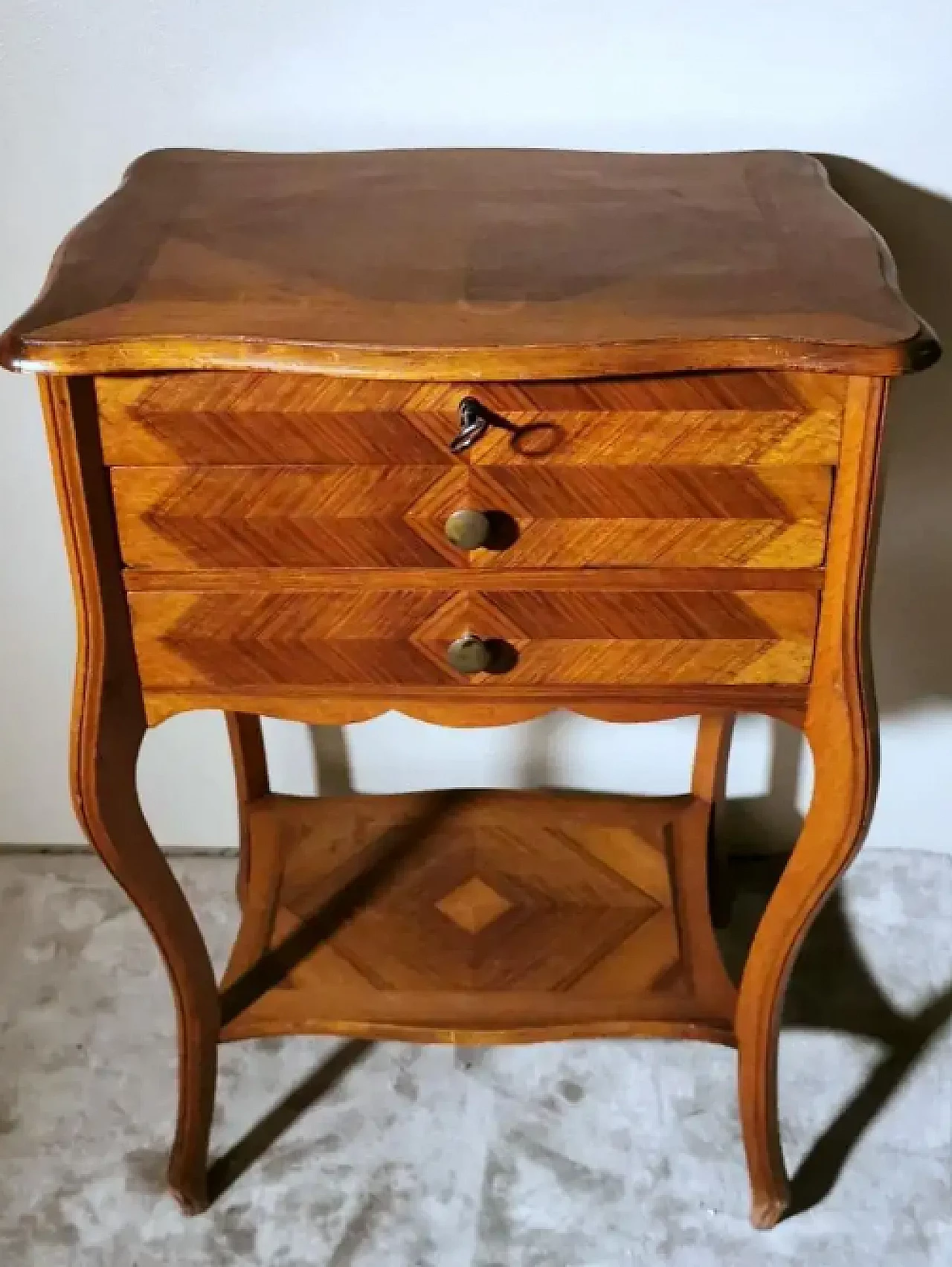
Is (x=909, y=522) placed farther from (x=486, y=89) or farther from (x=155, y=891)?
(x=155, y=891)

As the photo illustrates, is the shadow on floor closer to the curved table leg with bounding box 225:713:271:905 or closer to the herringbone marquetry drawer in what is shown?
the curved table leg with bounding box 225:713:271:905

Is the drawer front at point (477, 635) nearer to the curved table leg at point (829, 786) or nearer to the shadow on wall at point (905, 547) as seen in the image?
the curved table leg at point (829, 786)

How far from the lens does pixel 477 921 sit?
4.20 feet

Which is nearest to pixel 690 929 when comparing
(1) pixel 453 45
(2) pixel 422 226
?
(2) pixel 422 226

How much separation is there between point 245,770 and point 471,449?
0.68 metres

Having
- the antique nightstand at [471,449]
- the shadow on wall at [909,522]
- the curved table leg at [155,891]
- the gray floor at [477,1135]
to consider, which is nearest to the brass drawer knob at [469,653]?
the antique nightstand at [471,449]

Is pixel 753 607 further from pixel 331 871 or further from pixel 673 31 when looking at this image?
pixel 331 871

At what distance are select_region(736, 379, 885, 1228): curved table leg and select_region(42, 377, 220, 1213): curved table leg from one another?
461 millimetres

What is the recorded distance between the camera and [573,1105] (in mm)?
1271

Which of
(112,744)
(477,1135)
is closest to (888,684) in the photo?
(477,1135)

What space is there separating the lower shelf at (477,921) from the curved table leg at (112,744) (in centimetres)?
8

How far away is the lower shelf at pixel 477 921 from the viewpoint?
3.79 feet

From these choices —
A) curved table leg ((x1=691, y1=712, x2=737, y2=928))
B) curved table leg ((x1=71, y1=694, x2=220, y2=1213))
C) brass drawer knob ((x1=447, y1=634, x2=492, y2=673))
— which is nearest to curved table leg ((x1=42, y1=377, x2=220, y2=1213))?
curved table leg ((x1=71, y1=694, x2=220, y2=1213))

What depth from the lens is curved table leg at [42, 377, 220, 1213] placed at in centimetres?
80
